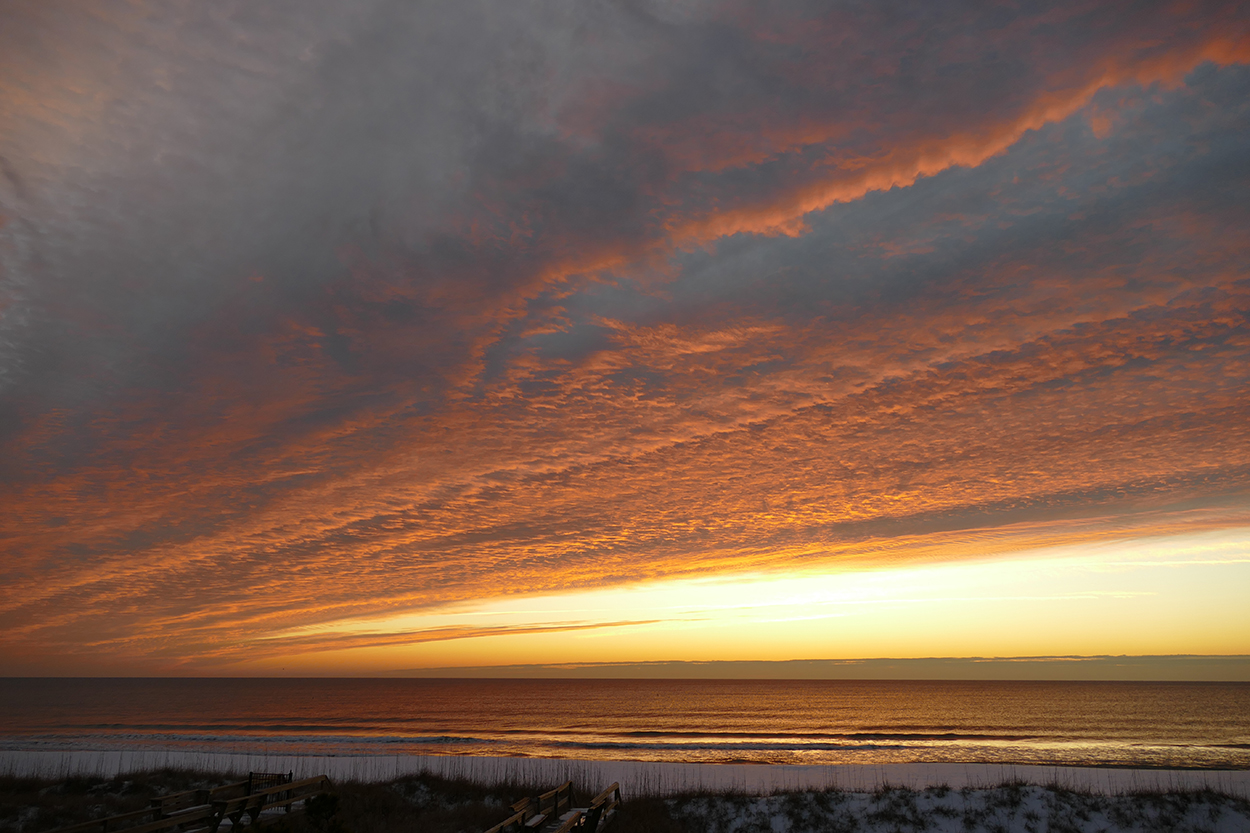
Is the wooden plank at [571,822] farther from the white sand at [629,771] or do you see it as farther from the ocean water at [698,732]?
the ocean water at [698,732]

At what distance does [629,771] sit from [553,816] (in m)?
20.2

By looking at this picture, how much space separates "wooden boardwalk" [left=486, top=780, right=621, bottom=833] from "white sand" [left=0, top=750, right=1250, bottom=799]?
8978mm

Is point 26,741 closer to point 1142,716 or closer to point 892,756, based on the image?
point 892,756

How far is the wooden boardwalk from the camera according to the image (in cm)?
1374

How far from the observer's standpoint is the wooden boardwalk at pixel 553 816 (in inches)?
541

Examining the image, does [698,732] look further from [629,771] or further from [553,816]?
[553,816]

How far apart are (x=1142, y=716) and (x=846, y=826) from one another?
78115mm

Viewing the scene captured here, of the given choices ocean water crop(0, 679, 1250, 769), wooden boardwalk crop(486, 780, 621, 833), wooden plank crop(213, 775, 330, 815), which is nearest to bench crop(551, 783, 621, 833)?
wooden boardwalk crop(486, 780, 621, 833)

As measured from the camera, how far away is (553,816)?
15633 mm

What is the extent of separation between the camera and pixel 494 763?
36469mm

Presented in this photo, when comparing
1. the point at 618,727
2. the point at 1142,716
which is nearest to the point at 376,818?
the point at 618,727

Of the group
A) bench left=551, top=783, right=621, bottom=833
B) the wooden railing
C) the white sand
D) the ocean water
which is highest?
the wooden railing

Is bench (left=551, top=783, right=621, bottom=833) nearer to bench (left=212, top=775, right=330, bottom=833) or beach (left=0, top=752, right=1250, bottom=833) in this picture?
beach (left=0, top=752, right=1250, bottom=833)

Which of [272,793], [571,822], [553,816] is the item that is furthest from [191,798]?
[571,822]
